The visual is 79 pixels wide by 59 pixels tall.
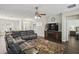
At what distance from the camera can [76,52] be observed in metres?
2.42

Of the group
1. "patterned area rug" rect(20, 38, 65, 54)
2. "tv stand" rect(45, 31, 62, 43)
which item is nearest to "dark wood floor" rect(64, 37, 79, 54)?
"patterned area rug" rect(20, 38, 65, 54)

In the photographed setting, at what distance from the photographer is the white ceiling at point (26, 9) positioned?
2.37m

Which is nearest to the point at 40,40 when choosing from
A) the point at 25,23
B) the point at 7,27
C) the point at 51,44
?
the point at 51,44

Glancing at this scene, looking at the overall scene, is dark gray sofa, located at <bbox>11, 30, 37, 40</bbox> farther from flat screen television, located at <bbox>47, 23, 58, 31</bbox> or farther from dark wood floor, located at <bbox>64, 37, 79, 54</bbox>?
dark wood floor, located at <bbox>64, 37, 79, 54</bbox>

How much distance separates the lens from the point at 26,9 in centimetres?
240

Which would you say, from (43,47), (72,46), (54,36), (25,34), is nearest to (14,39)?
(25,34)

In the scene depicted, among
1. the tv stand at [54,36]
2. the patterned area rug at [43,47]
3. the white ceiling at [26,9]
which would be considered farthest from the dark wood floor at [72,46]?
the white ceiling at [26,9]

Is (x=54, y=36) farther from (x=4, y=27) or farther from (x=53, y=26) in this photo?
(x=4, y=27)

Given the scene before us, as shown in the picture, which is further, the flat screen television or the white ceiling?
the flat screen television

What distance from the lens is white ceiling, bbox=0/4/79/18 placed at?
2365 mm

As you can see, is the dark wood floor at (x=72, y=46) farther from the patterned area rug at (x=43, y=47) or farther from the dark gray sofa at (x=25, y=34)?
the dark gray sofa at (x=25, y=34)

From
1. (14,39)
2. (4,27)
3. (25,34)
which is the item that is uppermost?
(4,27)

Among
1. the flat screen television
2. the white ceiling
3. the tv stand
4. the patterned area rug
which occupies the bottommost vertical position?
the patterned area rug
